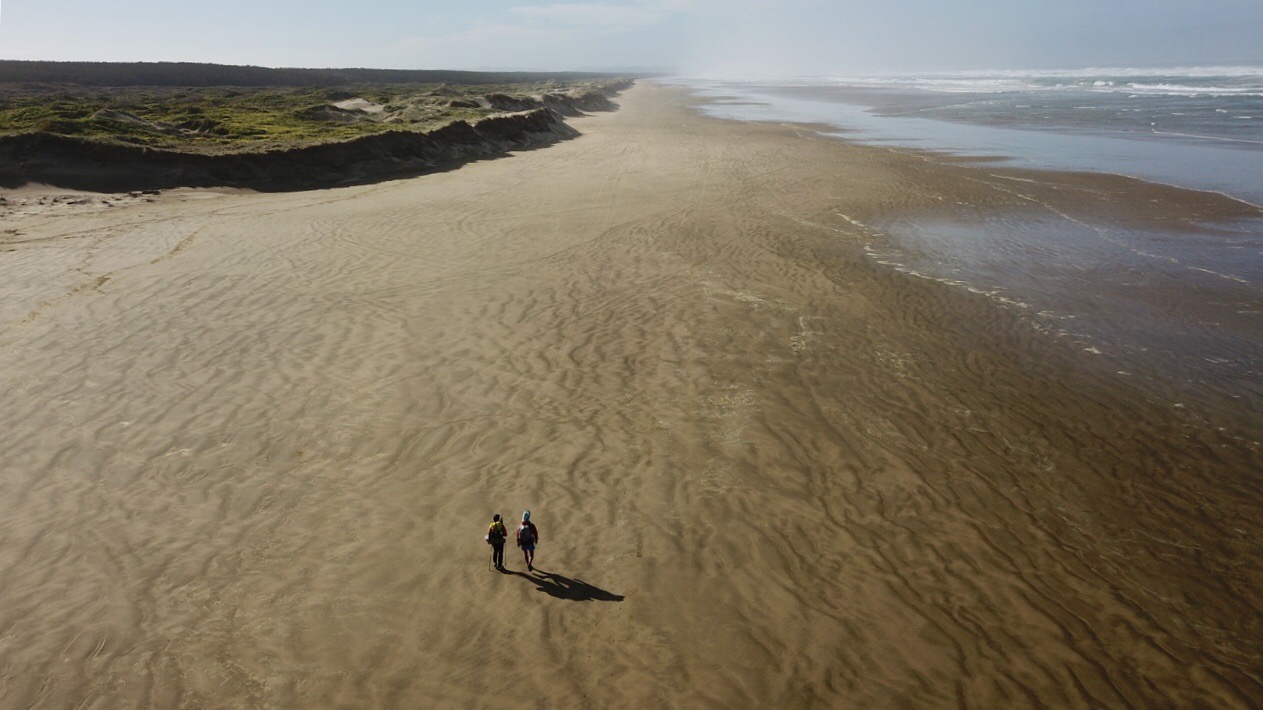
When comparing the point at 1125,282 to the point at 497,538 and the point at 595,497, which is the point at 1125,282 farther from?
the point at 497,538

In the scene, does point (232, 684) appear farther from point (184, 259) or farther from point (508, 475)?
point (184, 259)

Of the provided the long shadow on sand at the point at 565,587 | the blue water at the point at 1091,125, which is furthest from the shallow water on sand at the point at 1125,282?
the long shadow on sand at the point at 565,587

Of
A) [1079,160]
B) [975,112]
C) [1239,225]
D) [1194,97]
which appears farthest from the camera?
[1194,97]

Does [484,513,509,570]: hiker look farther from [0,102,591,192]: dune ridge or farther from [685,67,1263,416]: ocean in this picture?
[0,102,591,192]: dune ridge

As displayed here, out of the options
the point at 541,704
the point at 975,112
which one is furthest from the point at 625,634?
the point at 975,112

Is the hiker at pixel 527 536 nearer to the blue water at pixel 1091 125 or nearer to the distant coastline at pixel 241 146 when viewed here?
the distant coastline at pixel 241 146

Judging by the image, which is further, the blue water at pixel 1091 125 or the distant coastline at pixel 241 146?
the blue water at pixel 1091 125

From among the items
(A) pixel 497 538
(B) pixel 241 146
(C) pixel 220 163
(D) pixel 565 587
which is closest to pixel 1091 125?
(B) pixel 241 146
